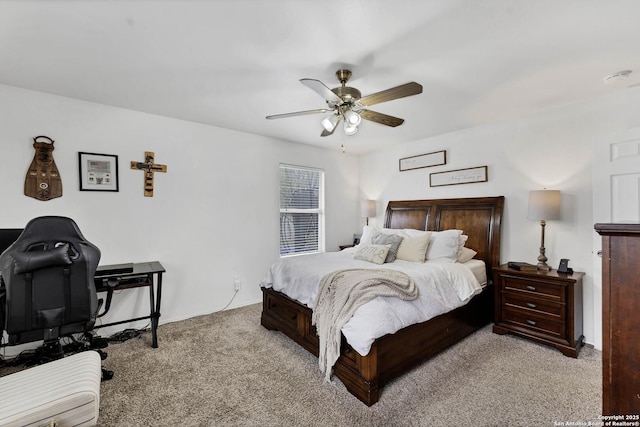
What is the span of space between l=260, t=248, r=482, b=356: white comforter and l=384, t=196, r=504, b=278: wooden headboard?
68 centimetres

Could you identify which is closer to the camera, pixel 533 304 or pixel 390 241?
pixel 533 304

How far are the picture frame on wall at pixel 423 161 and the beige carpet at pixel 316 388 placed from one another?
2.35 meters

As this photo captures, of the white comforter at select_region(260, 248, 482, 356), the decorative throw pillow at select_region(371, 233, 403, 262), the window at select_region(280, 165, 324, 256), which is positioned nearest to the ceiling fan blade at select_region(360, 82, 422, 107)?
the white comforter at select_region(260, 248, 482, 356)

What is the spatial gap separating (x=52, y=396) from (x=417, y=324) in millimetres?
2288

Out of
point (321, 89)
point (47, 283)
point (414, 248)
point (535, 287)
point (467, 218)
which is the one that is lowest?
point (535, 287)

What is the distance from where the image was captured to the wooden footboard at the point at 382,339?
1941mm

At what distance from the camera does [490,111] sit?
3.09 meters

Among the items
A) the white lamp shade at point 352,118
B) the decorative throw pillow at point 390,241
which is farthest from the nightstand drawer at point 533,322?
the white lamp shade at point 352,118

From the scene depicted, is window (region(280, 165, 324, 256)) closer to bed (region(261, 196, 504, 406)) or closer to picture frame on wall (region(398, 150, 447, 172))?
bed (region(261, 196, 504, 406))

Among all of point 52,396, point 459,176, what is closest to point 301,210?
point 459,176

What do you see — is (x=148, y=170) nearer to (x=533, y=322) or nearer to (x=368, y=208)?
(x=368, y=208)

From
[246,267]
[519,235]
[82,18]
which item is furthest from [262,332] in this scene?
[519,235]

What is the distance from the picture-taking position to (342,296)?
214 cm

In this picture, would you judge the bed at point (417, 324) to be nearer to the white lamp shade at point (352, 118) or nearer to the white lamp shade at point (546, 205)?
the white lamp shade at point (546, 205)
